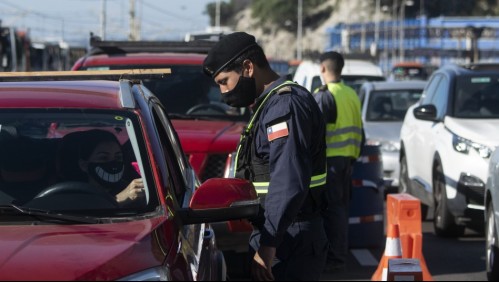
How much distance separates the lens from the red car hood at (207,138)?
901cm

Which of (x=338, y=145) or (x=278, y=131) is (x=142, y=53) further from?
(x=278, y=131)

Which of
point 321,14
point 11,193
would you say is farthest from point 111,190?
point 321,14

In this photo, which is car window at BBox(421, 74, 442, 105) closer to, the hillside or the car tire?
the car tire

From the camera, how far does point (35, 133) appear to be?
204 inches

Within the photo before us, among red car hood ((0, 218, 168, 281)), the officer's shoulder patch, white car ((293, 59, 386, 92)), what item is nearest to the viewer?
red car hood ((0, 218, 168, 281))

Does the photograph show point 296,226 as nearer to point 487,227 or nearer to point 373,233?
point 487,227

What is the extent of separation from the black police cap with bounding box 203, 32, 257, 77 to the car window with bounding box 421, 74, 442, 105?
8.42 m

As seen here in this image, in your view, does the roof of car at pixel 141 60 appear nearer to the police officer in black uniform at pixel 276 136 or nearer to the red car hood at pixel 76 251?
the police officer in black uniform at pixel 276 136

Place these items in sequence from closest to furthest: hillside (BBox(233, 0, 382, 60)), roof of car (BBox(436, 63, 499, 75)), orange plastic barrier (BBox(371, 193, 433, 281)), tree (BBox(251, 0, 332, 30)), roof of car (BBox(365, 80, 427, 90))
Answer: orange plastic barrier (BBox(371, 193, 433, 281)), roof of car (BBox(436, 63, 499, 75)), roof of car (BBox(365, 80, 427, 90)), hillside (BBox(233, 0, 382, 60)), tree (BBox(251, 0, 332, 30))

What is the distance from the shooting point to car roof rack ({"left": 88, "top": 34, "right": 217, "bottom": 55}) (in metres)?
11.2

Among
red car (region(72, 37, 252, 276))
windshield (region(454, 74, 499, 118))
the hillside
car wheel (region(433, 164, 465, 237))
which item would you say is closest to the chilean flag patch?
red car (region(72, 37, 252, 276))

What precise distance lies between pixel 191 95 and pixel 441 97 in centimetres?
355

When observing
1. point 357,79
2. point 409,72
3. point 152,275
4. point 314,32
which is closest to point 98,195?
point 152,275

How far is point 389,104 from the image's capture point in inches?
706
